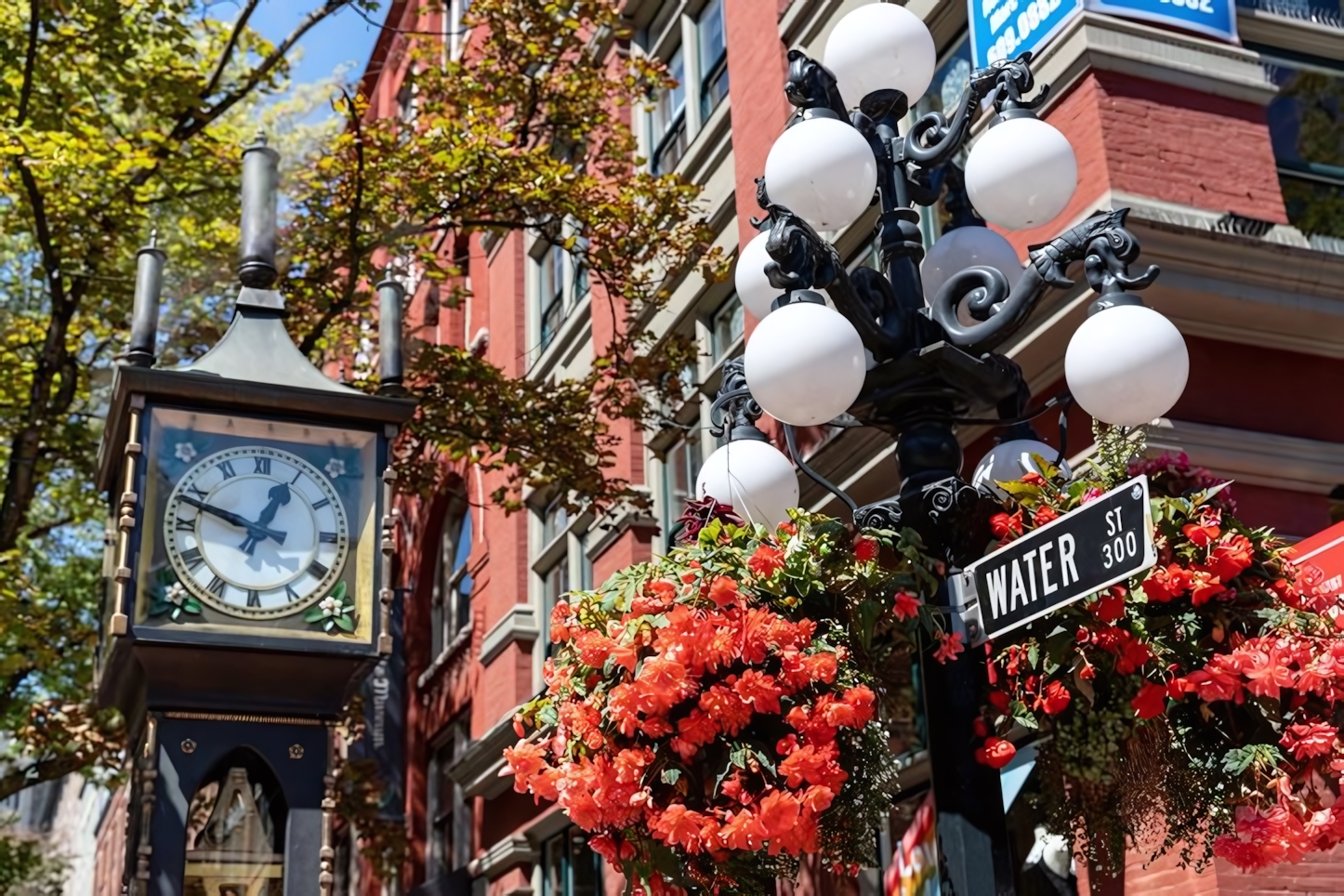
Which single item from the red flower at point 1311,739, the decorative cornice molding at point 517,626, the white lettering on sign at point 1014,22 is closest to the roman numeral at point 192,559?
the red flower at point 1311,739

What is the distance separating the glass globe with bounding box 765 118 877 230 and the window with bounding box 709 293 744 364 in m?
10.6

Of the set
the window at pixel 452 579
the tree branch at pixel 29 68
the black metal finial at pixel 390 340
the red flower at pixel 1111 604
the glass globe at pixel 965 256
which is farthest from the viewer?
the window at pixel 452 579

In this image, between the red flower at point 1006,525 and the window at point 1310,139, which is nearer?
the red flower at point 1006,525

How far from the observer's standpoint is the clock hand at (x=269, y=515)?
275 inches

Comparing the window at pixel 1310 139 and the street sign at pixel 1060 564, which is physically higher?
the window at pixel 1310 139

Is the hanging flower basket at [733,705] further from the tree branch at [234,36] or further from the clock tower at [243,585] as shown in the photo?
the tree branch at [234,36]

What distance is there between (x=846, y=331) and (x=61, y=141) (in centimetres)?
1028

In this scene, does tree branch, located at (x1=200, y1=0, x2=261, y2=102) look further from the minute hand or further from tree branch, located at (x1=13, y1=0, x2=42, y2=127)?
the minute hand

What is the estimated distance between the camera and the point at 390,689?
2695cm

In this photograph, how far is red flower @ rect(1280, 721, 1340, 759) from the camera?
14.3 feet

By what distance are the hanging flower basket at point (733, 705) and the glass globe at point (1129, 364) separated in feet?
2.64

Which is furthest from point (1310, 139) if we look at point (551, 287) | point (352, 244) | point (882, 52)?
point (551, 287)

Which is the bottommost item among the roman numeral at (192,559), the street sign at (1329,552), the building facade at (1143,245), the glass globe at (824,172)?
the roman numeral at (192,559)

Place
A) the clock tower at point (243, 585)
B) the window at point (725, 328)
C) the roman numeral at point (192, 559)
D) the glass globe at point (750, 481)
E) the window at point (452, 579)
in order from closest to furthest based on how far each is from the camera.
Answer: the glass globe at point (750, 481) → the clock tower at point (243, 585) → the roman numeral at point (192, 559) → the window at point (725, 328) → the window at point (452, 579)
